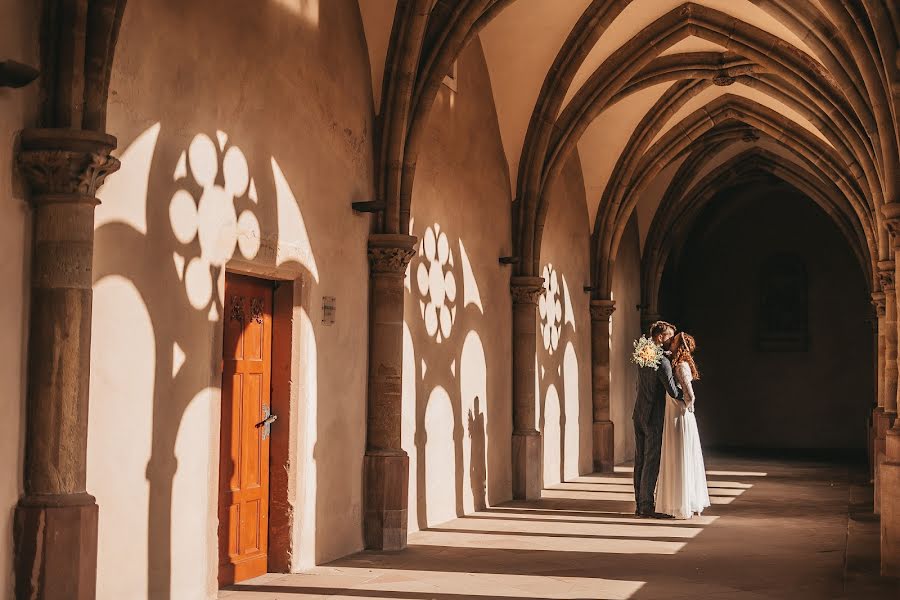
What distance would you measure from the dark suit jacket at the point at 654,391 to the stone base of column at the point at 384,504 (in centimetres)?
264

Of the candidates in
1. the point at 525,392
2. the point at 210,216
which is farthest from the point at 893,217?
the point at 525,392

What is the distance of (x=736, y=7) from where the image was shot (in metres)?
10.8

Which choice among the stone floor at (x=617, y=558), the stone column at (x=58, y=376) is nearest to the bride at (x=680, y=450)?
the stone floor at (x=617, y=558)

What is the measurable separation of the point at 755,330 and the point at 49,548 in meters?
19.1

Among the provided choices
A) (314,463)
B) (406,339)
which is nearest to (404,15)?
(406,339)

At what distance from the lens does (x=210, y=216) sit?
5824 mm

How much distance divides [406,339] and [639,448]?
2568mm

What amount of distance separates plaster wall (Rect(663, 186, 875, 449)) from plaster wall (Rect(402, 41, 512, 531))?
11.3 metres

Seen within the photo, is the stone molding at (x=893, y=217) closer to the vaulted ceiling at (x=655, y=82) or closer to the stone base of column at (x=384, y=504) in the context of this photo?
the vaulted ceiling at (x=655, y=82)

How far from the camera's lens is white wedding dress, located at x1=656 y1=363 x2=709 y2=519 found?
9391 millimetres

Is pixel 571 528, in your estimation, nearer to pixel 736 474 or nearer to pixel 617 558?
pixel 617 558

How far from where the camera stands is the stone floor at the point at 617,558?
6109mm

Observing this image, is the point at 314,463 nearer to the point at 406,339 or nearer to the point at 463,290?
the point at 406,339

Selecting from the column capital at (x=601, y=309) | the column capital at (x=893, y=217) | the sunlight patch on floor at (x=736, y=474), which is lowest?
the sunlight patch on floor at (x=736, y=474)
